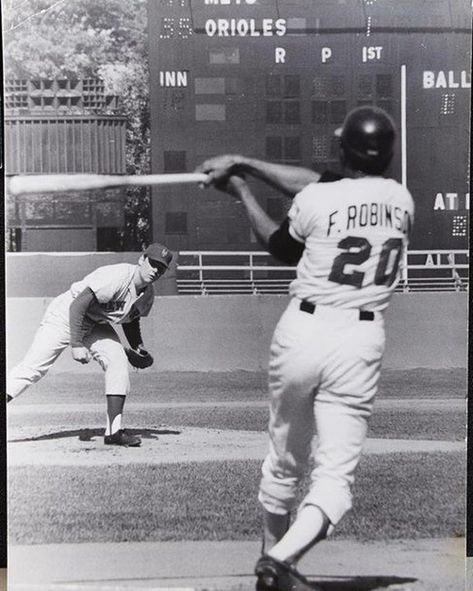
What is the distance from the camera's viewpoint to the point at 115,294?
4676 mm

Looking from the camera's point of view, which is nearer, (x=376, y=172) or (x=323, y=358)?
(x=323, y=358)

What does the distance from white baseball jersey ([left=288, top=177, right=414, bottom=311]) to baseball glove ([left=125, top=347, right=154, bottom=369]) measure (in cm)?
82

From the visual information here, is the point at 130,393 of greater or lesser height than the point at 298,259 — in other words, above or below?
below

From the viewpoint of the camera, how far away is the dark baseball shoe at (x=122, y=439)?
4.58 meters

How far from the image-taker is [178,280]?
15.4 feet

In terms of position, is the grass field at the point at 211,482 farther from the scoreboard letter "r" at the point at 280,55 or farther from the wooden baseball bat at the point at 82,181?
the scoreboard letter "r" at the point at 280,55

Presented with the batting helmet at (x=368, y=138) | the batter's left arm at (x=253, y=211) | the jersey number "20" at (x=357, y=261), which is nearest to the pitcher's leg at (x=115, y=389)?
the batter's left arm at (x=253, y=211)

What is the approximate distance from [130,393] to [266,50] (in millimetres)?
1689

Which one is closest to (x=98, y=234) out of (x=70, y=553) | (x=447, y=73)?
(x=70, y=553)

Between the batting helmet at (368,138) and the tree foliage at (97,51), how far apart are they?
3.03 feet

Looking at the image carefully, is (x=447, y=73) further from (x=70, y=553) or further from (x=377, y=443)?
(x=70, y=553)

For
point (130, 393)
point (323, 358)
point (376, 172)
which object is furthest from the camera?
point (130, 393)

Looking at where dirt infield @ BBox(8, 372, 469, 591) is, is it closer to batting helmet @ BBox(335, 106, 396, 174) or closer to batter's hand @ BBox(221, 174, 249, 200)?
batter's hand @ BBox(221, 174, 249, 200)

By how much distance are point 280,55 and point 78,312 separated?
1503mm
